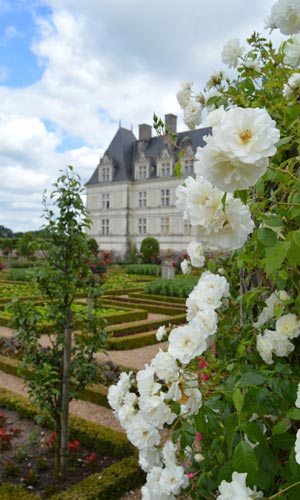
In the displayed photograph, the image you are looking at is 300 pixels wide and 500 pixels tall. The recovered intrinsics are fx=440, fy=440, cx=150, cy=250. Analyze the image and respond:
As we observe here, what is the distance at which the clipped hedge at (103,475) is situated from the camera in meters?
2.96

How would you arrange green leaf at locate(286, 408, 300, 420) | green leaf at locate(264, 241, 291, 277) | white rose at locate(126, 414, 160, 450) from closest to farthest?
green leaf at locate(264, 241, 291, 277) < green leaf at locate(286, 408, 300, 420) < white rose at locate(126, 414, 160, 450)

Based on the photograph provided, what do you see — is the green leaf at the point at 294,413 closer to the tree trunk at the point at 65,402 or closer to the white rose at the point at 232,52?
the white rose at the point at 232,52

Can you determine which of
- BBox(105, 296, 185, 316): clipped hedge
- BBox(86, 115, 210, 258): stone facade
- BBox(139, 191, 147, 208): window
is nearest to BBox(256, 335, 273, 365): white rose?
BBox(105, 296, 185, 316): clipped hedge

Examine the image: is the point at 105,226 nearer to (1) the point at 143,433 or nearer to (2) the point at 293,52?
(2) the point at 293,52

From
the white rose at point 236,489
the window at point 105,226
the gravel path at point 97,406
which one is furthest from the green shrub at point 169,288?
the window at point 105,226

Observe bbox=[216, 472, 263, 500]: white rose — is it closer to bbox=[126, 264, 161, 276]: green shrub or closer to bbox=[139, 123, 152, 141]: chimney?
bbox=[126, 264, 161, 276]: green shrub

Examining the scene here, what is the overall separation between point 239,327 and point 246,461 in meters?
0.71

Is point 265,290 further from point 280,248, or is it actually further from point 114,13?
point 114,13

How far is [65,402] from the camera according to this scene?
3.59m

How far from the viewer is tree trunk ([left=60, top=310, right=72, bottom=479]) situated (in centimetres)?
345

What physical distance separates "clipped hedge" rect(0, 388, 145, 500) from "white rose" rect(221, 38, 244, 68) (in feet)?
Answer: 9.05

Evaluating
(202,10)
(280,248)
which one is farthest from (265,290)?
(202,10)

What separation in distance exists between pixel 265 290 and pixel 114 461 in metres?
2.95

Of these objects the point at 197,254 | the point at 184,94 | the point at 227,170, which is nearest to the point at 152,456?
the point at 197,254
